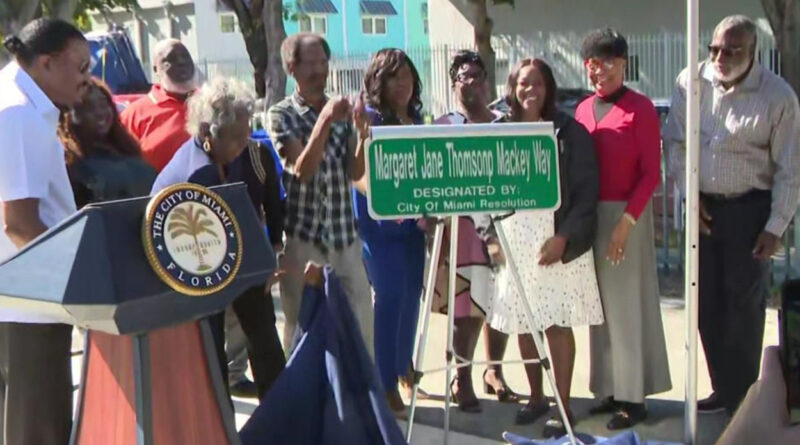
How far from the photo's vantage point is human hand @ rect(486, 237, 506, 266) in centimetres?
445

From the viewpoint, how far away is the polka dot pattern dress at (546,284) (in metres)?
4.41

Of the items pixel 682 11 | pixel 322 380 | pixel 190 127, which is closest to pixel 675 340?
pixel 322 380

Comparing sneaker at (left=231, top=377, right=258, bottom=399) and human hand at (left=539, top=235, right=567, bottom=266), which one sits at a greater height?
human hand at (left=539, top=235, right=567, bottom=266)

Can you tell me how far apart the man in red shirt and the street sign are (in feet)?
4.56

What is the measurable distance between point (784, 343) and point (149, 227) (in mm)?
1625

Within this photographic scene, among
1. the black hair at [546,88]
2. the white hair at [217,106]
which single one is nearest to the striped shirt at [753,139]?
the black hair at [546,88]

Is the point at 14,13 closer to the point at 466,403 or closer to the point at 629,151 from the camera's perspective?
the point at 466,403

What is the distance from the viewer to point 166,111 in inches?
185

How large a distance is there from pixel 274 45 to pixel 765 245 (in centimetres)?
1085

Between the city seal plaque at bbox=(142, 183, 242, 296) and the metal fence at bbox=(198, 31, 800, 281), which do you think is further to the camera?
the metal fence at bbox=(198, 31, 800, 281)

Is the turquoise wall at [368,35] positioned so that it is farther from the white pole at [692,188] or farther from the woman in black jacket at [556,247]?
the white pole at [692,188]

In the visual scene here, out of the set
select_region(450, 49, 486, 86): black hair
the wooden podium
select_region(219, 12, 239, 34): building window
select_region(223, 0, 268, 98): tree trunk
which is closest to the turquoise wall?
select_region(219, 12, 239, 34): building window

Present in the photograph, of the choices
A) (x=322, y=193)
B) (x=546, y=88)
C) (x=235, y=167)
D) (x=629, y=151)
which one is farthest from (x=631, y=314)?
(x=235, y=167)

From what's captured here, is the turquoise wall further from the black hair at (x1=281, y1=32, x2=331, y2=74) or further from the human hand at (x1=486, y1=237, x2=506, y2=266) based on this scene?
the human hand at (x1=486, y1=237, x2=506, y2=266)
